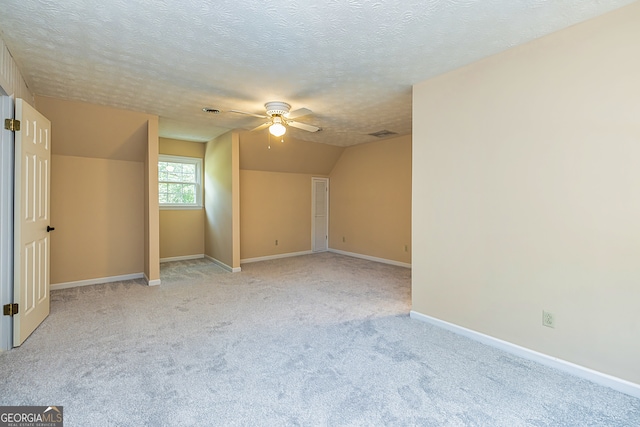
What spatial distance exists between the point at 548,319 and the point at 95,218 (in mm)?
5829

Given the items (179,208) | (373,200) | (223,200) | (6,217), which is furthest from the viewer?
(373,200)

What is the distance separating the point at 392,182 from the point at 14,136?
5382 mm

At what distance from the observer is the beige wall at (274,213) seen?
6383 millimetres

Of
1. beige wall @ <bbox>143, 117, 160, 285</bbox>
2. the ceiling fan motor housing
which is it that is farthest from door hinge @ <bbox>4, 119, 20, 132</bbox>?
the ceiling fan motor housing

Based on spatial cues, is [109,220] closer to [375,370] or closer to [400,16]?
[375,370]

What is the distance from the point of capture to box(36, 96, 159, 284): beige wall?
167 inches

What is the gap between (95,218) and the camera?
185 inches

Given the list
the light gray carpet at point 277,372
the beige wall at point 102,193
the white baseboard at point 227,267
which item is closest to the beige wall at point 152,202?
the beige wall at point 102,193

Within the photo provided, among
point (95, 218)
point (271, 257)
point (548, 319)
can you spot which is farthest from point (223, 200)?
point (548, 319)

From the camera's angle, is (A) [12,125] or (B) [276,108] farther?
(B) [276,108]

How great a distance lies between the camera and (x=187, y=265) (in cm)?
592

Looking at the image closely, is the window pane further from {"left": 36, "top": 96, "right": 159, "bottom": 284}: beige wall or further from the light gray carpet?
the light gray carpet

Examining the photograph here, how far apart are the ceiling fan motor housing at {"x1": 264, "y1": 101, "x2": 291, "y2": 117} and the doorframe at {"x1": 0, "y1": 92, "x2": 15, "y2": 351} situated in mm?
2384

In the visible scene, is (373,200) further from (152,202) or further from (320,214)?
(152,202)
